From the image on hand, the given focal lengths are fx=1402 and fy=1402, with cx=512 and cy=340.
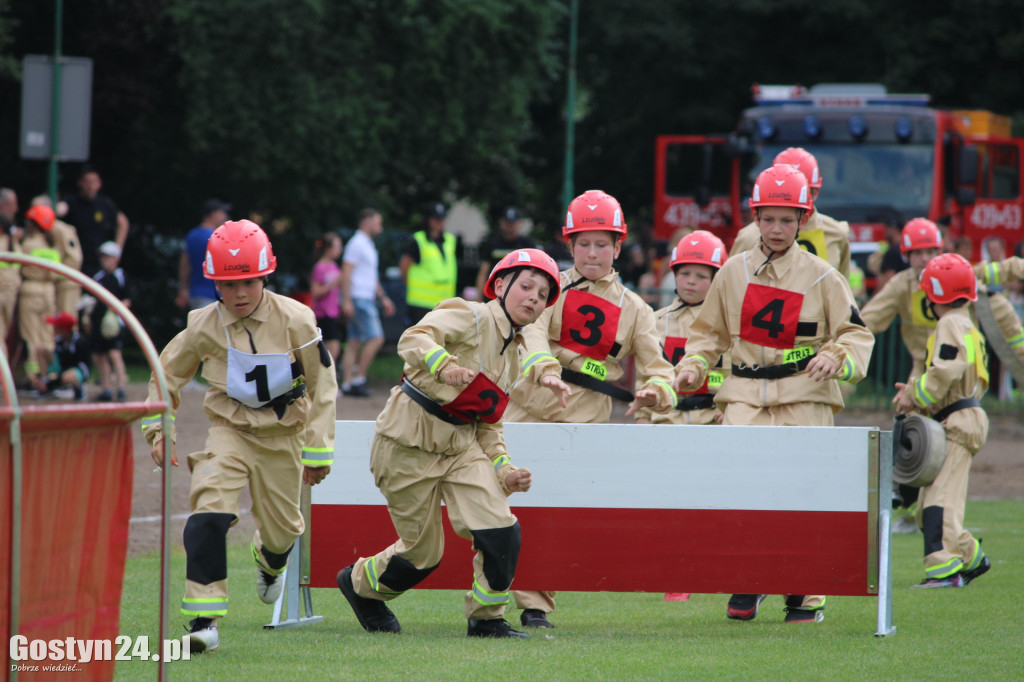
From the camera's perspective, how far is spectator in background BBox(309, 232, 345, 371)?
18188mm

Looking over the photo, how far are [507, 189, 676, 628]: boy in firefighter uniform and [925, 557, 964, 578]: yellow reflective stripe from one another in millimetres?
2237

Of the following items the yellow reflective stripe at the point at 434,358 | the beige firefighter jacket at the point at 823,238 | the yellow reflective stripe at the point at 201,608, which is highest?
the beige firefighter jacket at the point at 823,238

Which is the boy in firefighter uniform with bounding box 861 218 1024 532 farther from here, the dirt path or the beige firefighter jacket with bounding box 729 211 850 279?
the dirt path

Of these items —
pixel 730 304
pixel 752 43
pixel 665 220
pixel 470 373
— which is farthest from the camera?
pixel 752 43

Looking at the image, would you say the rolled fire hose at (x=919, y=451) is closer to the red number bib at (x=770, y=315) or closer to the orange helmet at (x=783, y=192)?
the red number bib at (x=770, y=315)

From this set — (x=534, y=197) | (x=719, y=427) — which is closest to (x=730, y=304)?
(x=719, y=427)

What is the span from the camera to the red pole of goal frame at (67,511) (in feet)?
12.9

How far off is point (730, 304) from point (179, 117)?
780 inches

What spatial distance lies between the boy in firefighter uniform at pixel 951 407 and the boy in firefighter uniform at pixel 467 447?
3020 mm

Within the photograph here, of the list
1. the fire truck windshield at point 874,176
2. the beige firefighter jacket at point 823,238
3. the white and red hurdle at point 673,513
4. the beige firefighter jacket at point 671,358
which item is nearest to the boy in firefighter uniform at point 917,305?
the beige firefighter jacket at point 823,238

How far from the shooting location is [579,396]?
780 cm

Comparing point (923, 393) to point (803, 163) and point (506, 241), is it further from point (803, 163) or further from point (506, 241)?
point (506, 241)

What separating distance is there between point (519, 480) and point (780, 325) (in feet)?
5.96

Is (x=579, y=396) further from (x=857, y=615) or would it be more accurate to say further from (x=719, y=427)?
(x=857, y=615)
